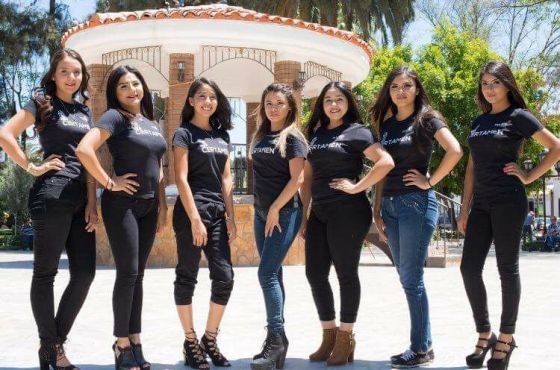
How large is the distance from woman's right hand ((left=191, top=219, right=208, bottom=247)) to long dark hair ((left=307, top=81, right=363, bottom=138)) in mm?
1043

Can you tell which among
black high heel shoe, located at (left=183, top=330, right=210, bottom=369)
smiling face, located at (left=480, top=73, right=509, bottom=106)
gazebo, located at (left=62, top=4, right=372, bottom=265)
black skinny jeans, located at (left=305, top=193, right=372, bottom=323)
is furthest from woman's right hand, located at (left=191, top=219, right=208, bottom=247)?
gazebo, located at (left=62, top=4, right=372, bottom=265)

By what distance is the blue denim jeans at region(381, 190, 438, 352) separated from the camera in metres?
4.32

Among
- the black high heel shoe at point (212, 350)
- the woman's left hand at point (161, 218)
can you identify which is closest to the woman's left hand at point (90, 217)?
the woman's left hand at point (161, 218)

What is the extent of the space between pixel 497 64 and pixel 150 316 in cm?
380

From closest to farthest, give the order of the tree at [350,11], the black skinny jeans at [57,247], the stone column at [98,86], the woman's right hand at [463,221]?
the black skinny jeans at [57,247] < the woman's right hand at [463,221] < the stone column at [98,86] < the tree at [350,11]

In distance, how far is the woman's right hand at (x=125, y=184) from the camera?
4.01m

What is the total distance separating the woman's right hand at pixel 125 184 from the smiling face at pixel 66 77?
671 millimetres

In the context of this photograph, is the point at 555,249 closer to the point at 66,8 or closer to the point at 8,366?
the point at 8,366

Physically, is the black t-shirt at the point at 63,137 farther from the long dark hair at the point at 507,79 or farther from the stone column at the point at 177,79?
the stone column at the point at 177,79

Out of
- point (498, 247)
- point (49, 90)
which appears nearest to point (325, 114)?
point (498, 247)

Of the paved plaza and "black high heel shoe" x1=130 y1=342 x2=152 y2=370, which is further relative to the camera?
the paved plaza

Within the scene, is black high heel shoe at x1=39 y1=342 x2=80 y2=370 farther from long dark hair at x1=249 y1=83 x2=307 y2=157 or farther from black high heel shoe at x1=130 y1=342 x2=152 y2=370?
long dark hair at x1=249 y1=83 x2=307 y2=157

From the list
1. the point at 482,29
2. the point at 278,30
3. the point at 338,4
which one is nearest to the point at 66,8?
the point at 338,4

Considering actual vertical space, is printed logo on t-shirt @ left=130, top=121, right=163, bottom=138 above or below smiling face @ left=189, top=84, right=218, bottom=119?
below
